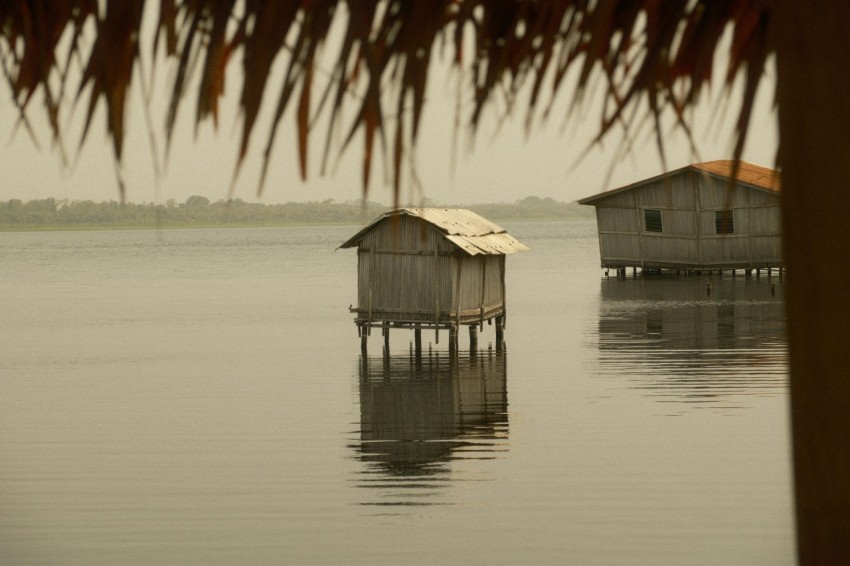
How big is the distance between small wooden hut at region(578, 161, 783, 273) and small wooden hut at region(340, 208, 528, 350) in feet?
49.4

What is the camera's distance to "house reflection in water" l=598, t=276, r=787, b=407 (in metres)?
27.5

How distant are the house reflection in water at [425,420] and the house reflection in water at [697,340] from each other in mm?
3620

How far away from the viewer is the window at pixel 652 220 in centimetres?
4773

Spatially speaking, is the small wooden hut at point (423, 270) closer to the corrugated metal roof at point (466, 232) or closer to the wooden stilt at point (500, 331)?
the corrugated metal roof at point (466, 232)

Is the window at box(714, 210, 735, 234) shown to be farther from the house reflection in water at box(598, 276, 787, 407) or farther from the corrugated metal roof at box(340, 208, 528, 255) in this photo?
the corrugated metal roof at box(340, 208, 528, 255)

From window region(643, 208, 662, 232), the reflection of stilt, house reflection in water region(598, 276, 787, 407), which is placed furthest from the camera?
window region(643, 208, 662, 232)

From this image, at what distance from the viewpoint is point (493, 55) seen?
12.1ft

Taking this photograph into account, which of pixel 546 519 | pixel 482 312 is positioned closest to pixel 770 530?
pixel 546 519

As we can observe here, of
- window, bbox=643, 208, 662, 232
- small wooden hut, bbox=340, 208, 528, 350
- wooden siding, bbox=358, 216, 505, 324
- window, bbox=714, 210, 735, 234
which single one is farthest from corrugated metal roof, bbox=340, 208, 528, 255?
window, bbox=643, 208, 662, 232

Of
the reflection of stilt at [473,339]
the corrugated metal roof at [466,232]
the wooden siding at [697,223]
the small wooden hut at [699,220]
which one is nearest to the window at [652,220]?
the small wooden hut at [699,220]

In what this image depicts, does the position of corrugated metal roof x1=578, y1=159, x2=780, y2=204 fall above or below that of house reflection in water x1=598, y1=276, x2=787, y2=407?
above

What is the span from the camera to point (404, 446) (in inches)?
861

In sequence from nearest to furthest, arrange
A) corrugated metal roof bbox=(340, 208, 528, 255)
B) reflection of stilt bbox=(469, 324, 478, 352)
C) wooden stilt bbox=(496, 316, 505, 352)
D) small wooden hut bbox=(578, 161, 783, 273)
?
corrugated metal roof bbox=(340, 208, 528, 255) < reflection of stilt bbox=(469, 324, 478, 352) < wooden stilt bbox=(496, 316, 505, 352) < small wooden hut bbox=(578, 161, 783, 273)

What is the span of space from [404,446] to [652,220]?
2843 centimetres
